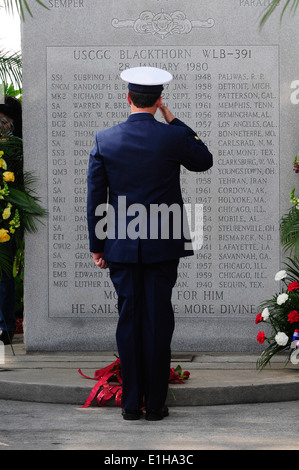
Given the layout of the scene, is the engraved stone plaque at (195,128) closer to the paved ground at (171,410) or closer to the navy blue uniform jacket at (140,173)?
the paved ground at (171,410)

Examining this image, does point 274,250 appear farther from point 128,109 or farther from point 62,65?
point 62,65

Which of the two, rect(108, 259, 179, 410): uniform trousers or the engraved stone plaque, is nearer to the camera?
rect(108, 259, 179, 410): uniform trousers

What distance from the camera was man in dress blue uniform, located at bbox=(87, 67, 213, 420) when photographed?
4.95m

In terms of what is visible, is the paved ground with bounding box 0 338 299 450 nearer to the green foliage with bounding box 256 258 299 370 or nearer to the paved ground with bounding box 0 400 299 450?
the paved ground with bounding box 0 400 299 450

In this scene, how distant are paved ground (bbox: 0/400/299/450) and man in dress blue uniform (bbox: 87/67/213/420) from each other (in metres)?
0.23

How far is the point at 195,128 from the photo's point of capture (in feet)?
23.3

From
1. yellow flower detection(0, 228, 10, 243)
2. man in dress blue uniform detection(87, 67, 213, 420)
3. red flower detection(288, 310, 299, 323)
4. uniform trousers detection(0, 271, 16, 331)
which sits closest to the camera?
man in dress blue uniform detection(87, 67, 213, 420)

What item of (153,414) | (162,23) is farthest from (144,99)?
(162,23)

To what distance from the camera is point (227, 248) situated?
7.05 metres

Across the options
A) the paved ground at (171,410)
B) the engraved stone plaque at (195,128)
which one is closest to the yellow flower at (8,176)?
the engraved stone plaque at (195,128)

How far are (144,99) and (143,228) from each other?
2.41ft

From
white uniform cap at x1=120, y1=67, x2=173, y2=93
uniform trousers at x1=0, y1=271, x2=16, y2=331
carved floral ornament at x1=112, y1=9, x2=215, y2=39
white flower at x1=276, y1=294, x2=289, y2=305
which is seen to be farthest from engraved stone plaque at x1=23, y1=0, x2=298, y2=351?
white uniform cap at x1=120, y1=67, x2=173, y2=93

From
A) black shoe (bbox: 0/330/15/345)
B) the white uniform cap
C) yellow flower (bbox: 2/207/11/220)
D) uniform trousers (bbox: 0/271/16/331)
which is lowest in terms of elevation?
black shoe (bbox: 0/330/15/345)
